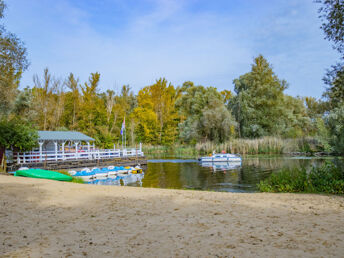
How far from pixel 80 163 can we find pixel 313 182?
757 inches

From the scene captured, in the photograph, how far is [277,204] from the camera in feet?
24.2

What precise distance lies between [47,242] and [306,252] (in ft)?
13.5

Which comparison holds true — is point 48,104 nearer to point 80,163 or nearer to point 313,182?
point 80,163

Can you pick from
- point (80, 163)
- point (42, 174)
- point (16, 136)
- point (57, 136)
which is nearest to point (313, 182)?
point (42, 174)

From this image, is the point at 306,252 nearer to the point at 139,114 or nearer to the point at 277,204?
the point at 277,204

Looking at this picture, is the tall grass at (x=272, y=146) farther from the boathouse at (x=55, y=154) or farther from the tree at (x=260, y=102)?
the boathouse at (x=55, y=154)

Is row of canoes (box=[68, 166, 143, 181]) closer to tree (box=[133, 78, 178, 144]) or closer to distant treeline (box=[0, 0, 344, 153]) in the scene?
distant treeline (box=[0, 0, 344, 153])

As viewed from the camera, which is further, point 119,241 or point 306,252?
point 119,241

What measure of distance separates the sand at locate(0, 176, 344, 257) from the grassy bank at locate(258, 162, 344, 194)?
138 centimetres

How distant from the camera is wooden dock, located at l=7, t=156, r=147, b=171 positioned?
20.3 meters

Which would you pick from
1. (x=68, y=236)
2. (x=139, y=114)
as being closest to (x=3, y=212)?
(x=68, y=236)

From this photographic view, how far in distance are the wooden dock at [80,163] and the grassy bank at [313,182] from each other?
55.6ft

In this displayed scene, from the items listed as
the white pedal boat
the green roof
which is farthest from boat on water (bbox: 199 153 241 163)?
the green roof

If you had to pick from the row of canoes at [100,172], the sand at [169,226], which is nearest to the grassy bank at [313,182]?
the sand at [169,226]
